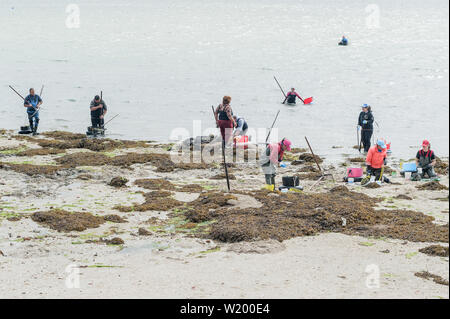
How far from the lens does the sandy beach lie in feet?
33.8

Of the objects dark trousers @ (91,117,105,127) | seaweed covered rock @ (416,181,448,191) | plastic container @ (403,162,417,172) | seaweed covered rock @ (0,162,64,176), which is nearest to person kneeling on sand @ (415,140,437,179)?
plastic container @ (403,162,417,172)

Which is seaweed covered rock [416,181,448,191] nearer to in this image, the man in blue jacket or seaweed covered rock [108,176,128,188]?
seaweed covered rock [108,176,128,188]

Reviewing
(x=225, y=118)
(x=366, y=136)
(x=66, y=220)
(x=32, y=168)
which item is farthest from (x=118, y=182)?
(x=366, y=136)

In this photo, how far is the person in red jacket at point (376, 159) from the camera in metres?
18.7

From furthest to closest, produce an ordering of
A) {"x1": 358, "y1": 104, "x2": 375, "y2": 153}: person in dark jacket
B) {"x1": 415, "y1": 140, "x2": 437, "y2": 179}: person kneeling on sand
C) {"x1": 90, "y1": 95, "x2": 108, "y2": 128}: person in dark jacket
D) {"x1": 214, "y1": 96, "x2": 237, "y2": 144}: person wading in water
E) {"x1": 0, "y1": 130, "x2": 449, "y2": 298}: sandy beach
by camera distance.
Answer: {"x1": 90, "y1": 95, "x2": 108, "y2": 128}: person in dark jacket, {"x1": 358, "y1": 104, "x2": 375, "y2": 153}: person in dark jacket, {"x1": 214, "y1": 96, "x2": 237, "y2": 144}: person wading in water, {"x1": 415, "y1": 140, "x2": 437, "y2": 179}: person kneeling on sand, {"x1": 0, "y1": 130, "x2": 449, "y2": 298}: sandy beach

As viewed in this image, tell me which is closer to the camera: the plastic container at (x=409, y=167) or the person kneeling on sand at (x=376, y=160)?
the person kneeling on sand at (x=376, y=160)

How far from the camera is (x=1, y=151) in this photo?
23.2 meters

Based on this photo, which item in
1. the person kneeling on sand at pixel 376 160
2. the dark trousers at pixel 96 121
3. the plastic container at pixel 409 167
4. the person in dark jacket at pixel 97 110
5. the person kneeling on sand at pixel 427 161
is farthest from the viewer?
the dark trousers at pixel 96 121

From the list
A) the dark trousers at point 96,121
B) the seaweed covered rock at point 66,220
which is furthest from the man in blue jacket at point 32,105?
the seaweed covered rock at point 66,220

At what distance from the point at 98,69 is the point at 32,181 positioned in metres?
42.4

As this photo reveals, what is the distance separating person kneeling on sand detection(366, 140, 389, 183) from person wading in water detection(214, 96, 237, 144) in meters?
5.13

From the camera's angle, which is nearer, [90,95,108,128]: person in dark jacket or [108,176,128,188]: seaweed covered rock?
[108,176,128,188]: seaweed covered rock

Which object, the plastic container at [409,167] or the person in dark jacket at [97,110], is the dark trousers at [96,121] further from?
the plastic container at [409,167]

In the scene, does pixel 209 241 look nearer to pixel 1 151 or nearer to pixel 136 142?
pixel 1 151
